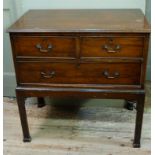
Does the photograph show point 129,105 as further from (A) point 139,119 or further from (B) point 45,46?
(B) point 45,46

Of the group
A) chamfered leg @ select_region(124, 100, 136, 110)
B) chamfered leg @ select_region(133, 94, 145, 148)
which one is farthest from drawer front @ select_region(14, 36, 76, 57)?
chamfered leg @ select_region(124, 100, 136, 110)

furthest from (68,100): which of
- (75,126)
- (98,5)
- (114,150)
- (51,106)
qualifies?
(98,5)

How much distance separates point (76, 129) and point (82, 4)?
0.97 metres

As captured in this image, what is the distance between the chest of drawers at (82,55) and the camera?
1.69 metres

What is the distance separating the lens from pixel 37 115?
7.76ft

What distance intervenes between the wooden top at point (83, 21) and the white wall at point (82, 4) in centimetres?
12

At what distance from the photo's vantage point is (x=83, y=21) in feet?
5.97

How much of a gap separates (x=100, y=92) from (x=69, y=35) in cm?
42

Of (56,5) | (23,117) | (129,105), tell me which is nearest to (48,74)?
(23,117)

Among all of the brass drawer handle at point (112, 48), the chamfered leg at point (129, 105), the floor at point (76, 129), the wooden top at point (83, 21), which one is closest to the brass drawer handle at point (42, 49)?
the wooden top at point (83, 21)

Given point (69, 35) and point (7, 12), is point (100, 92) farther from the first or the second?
point (7, 12)

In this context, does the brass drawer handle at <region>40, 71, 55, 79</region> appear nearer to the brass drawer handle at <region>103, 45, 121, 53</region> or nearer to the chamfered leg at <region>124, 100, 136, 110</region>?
the brass drawer handle at <region>103, 45, 121, 53</region>

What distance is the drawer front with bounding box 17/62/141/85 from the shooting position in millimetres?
1771

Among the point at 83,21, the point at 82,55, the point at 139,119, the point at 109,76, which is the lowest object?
the point at 139,119
